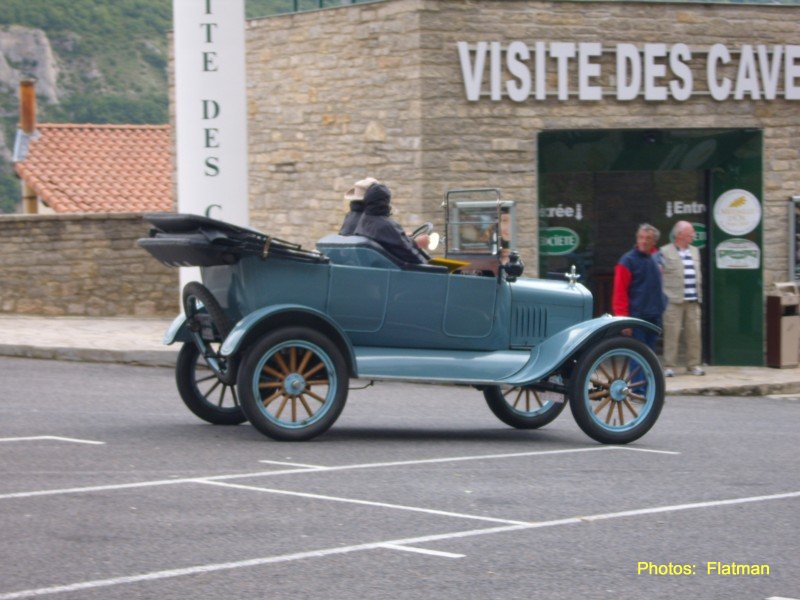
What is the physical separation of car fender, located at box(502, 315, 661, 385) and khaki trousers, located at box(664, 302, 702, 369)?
6.61 metres

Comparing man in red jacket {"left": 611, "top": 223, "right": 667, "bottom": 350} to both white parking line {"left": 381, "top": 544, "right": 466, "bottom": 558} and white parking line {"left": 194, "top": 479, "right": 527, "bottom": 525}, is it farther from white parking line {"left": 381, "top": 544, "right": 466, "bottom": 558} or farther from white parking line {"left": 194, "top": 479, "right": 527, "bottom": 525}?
white parking line {"left": 381, "top": 544, "right": 466, "bottom": 558}

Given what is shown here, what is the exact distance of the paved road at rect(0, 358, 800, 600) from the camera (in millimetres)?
6262

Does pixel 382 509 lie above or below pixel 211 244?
below

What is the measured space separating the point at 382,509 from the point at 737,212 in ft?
41.4

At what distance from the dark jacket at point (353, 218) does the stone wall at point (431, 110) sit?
6.70 meters

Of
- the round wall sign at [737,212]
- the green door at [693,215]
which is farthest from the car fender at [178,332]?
the round wall sign at [737,212]

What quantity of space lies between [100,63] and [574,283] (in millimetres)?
52863

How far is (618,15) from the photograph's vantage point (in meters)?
18.6

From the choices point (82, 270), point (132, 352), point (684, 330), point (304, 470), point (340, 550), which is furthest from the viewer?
point (82, 270)

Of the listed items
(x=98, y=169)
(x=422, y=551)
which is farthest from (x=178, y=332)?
(x=98, y=169)

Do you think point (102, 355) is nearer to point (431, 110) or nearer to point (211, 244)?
point (431, 110)

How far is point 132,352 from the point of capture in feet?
55.1

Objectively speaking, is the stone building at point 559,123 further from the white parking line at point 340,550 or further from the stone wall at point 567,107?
the white parking line at point 340,550

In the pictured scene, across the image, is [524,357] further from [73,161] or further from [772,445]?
[73,161]
